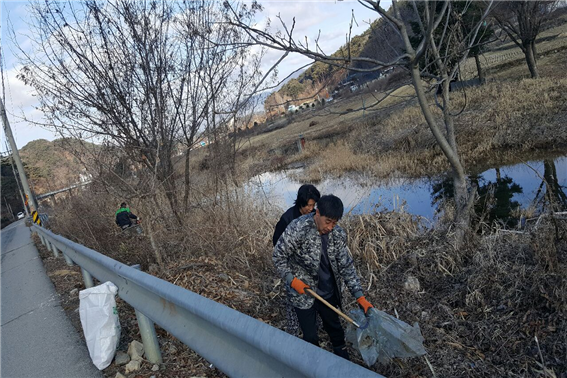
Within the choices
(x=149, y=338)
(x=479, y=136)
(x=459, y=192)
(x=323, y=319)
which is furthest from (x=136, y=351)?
(x=479, y=136)

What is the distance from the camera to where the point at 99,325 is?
3686mm

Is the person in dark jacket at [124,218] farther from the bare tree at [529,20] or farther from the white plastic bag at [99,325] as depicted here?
the bare tree at [529,20]

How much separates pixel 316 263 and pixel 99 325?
194 centimetres

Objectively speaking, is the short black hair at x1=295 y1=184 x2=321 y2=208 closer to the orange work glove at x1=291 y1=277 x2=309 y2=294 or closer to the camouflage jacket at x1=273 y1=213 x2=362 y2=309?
the camouflage jacket at x1=273 y1=213 x2=362 y2=309

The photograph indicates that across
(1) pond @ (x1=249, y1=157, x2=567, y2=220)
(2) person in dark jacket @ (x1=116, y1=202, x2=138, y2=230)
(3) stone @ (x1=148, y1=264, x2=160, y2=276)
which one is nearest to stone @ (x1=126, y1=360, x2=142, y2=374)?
(3) stone @ (x1=148, y1=264, x2=160, y2=276)

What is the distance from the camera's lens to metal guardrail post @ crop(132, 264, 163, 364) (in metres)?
3.57

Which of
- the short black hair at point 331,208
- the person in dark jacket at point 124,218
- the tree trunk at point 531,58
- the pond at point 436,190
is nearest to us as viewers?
the short black hair at point 331,208

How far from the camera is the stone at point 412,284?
19.2 feet

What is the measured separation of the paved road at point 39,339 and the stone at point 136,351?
288mm

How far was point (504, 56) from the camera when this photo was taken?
33.0 m

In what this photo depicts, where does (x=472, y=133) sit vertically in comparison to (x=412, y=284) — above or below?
above

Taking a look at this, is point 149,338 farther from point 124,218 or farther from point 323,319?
point 124,218

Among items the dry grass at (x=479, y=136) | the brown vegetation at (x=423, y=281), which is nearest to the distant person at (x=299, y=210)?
the brown vegetation at (x=423, y=281)

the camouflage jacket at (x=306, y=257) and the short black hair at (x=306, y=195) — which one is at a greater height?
the short black hair at (x=306, y=195)
